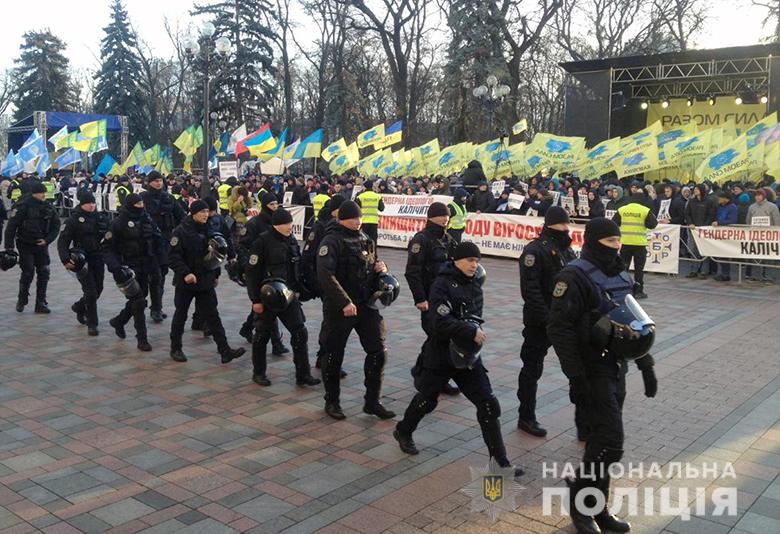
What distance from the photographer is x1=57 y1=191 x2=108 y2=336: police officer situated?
953 cm

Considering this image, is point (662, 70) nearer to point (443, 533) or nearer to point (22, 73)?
point (443, 533)

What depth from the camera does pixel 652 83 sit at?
2767 cm

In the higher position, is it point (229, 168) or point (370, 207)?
point (229, 168)

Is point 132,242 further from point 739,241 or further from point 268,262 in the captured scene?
point 739,241

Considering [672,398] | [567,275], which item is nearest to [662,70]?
[672,398]

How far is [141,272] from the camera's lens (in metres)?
9.45

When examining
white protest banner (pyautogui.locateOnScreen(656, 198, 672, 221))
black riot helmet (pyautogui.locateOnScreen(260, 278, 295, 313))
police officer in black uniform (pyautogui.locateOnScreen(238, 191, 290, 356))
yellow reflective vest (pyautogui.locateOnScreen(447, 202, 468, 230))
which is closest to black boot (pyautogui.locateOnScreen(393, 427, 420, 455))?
black riot helmet (pyautogui.locateOnScreen(260, 278, 295, 313))

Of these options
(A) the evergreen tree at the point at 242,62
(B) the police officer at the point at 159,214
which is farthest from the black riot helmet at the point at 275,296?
(A) the evergreen tree at the point at 242,62

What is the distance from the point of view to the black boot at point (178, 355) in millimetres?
8164

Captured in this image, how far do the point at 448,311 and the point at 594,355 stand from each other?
1.04 m

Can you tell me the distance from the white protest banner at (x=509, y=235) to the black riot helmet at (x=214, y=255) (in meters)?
6.88

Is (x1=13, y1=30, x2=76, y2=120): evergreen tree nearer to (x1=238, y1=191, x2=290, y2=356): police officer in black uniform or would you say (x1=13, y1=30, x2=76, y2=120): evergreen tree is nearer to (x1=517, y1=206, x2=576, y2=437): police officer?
(x1=238, y1=191, x2=290, y2=356): police officer in black uniform

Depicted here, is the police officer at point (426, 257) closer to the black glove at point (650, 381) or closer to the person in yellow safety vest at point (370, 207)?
the black glove at point (650, 381)

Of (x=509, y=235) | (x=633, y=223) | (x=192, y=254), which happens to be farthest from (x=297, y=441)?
(x=509, y=235)
